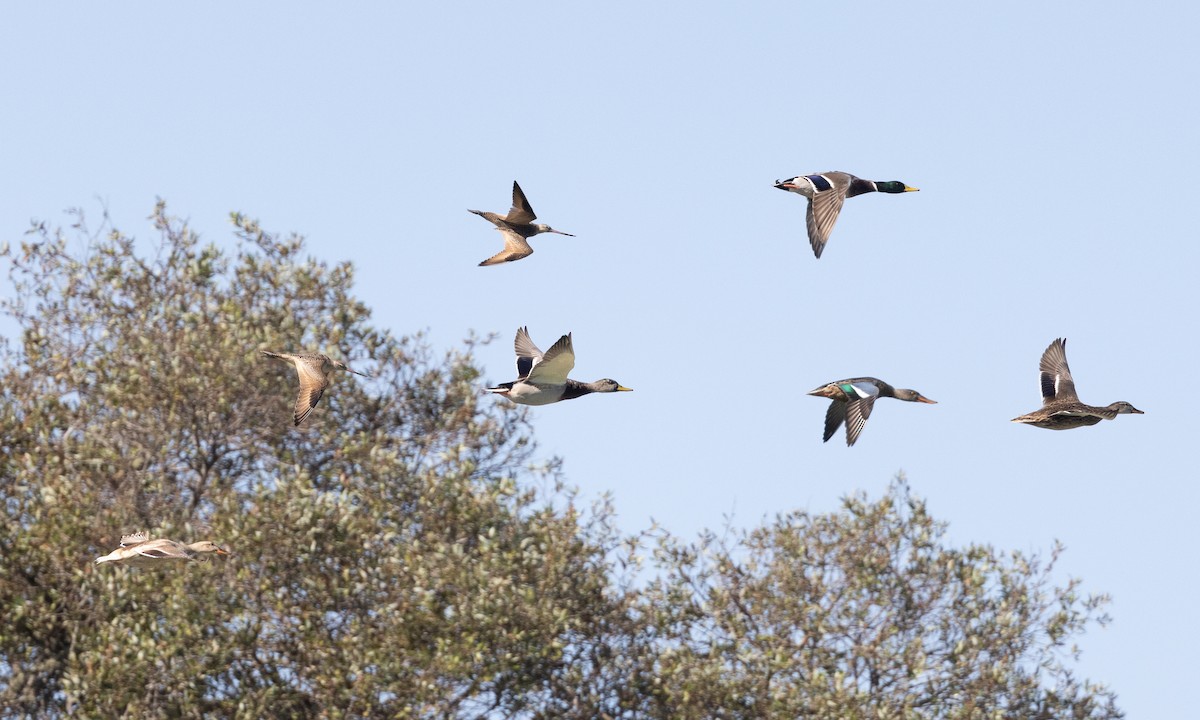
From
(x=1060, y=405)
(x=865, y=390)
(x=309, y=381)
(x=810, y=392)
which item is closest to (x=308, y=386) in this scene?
(x=309, y=381)

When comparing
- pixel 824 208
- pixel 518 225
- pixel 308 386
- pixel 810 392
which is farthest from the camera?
pixel 518 225

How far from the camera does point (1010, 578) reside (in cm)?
3075

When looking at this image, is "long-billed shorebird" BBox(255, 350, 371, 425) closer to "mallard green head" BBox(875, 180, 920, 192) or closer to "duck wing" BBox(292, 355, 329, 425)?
"duck wing" BBox(292, 355, 329, 425)

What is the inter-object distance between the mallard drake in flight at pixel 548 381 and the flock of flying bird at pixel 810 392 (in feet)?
0.04

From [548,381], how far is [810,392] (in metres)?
3.00

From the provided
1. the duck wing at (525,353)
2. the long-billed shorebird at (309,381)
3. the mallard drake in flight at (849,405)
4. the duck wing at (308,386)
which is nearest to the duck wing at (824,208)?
the mallard drake in flight at (849,405)

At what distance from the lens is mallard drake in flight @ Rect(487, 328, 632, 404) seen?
21.9 metres

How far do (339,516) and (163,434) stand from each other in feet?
14.1

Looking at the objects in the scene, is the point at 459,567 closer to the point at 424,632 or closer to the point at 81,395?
the point at 424,632

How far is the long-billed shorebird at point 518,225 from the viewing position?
24.2m

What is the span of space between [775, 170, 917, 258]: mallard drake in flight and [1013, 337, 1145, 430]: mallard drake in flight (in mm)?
3134

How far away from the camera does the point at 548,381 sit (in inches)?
894

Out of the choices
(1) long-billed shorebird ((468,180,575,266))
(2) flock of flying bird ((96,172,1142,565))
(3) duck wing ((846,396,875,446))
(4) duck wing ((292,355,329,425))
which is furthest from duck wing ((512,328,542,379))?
(3) duck wing ((846,396,875,446))

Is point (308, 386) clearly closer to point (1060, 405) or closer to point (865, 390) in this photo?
point (865, 390)
